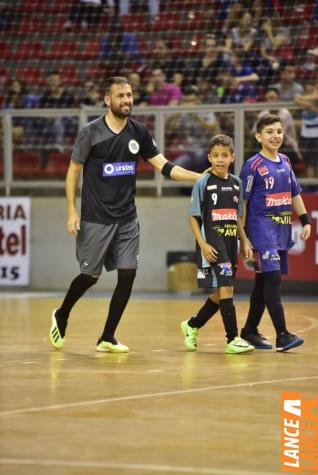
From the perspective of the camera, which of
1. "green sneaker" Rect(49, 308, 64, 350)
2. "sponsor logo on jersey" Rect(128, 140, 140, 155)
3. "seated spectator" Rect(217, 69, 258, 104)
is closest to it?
"sponsor logo on jersey" Rect(128, 140, 140, 155)

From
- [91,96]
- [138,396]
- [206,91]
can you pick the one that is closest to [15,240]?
[91,96]

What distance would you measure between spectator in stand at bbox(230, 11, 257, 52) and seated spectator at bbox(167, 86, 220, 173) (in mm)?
1497

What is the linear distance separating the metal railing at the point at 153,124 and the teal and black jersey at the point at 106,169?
7632 millimetres

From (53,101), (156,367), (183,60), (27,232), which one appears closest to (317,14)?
(183,60)

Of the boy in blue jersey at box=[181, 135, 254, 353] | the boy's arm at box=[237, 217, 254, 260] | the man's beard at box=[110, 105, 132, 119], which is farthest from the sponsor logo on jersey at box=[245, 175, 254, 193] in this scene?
the man's beard at box=[110, 105, 132, 119]

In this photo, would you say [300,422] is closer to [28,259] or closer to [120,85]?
[120,85]

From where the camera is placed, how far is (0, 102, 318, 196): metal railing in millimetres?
17078

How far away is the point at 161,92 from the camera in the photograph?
18281 mm

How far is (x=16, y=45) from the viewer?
20.6 meters

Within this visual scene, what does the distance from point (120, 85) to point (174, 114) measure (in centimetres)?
824

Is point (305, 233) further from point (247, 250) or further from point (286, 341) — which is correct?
point (286, 341)

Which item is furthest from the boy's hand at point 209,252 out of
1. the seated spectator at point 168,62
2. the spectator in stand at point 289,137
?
the seated spectator at point 168,62

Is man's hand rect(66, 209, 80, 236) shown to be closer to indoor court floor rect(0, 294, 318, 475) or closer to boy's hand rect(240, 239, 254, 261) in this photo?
indoor court floor rect(0, 294, 318, 475)

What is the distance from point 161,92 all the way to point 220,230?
9152 mm
